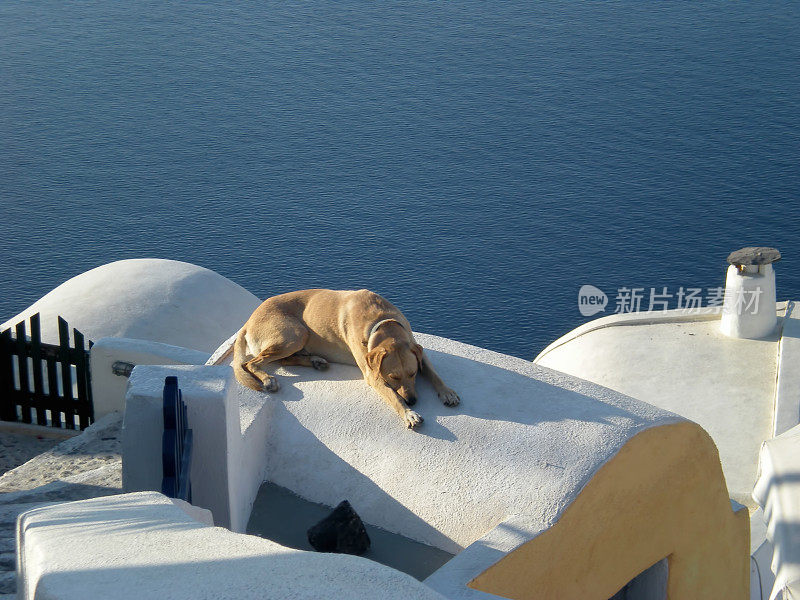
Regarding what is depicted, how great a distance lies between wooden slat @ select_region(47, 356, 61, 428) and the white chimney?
10.4 meters

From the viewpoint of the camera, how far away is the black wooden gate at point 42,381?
1227 centimetres

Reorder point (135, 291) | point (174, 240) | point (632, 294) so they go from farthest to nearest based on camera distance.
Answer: point (174, 240), point (632, 294), point (135, 291)

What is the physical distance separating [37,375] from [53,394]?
0.29m

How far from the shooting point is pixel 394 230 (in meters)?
33.0

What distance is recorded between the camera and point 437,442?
8125 mm

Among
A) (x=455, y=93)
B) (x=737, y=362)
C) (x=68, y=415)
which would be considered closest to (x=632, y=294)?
(x=737, y=362)

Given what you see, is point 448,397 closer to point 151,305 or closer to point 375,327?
point 375,327

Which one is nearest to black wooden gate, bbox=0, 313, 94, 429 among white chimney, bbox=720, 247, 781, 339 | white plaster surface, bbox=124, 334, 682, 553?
white plaster surface, bbox=124, 334, 682, 553

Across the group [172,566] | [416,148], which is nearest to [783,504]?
[172,566]

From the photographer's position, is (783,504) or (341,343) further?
(341,343)

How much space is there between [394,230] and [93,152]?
12600 millimetres

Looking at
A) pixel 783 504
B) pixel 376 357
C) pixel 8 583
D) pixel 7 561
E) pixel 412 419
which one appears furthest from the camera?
pixel 376 357

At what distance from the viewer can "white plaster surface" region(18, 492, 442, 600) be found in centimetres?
448

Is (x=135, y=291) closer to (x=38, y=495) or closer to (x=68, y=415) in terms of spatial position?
(x=68, y=415)
